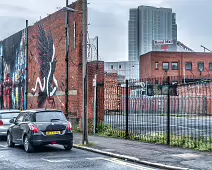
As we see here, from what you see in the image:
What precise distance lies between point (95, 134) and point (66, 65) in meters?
5.91

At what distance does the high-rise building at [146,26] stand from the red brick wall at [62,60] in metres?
109

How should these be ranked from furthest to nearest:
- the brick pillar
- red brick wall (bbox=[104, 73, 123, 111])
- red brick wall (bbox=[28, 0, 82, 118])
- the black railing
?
1. red brick wall (bbox=[28, 0, 82, 118])
2. the brick pillar
3. red brick wall (bbox=[104, 73, 123, 111])
4. the black railing

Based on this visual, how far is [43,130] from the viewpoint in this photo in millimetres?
15156

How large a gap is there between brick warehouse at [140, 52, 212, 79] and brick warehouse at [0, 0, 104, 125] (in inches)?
1558

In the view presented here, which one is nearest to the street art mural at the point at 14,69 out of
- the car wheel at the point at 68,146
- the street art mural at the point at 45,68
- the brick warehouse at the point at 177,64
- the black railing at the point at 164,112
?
the street art mural at the point at 45,68

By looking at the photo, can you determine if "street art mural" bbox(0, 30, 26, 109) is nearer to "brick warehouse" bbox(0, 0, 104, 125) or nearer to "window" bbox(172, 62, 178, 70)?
"brick warehouse" bbox(0, 0, 104, 125)

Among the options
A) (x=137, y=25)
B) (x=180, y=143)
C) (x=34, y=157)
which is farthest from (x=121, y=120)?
(x=137, y=25)

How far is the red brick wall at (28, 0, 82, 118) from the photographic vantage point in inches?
952

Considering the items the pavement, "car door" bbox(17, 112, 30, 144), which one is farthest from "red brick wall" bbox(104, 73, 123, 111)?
"car door" bbox(17, 112, 30, 144)

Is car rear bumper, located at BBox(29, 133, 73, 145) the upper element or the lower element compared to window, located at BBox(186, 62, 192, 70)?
lower

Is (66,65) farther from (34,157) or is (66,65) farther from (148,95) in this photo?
(34,157)

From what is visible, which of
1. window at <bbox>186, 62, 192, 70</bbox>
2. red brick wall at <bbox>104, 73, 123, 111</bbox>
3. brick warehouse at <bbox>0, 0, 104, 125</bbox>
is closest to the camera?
red brick wall at <bbox>104, 73, 123, 111</bbox>

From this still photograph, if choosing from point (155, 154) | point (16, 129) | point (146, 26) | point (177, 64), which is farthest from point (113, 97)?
point (146, 26)

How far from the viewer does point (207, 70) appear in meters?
77.6
